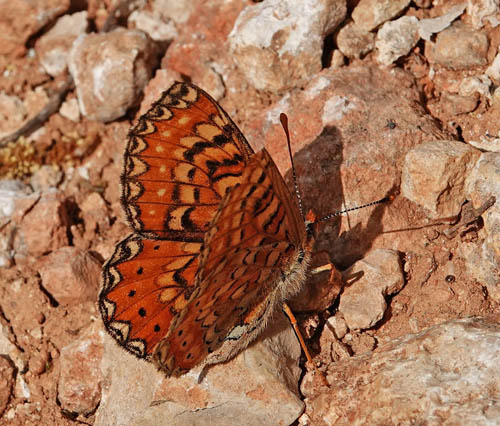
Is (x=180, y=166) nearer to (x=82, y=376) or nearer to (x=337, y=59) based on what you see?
(x=82, y=376)

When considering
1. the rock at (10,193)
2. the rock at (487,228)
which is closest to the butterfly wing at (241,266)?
the rock at (487,228)

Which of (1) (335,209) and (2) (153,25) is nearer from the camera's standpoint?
(1) (335,209)

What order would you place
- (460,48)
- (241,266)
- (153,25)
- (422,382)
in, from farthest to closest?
(153,25) → (460,48) → (422,382) → (241,266)

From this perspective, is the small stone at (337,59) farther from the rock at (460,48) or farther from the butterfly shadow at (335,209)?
the butterfly shadow at (335,209)

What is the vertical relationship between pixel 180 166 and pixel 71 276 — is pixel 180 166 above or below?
above

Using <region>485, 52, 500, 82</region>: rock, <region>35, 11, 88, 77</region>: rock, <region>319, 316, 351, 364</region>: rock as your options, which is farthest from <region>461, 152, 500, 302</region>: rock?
<region>35, 11, 88, 77</region>: rock

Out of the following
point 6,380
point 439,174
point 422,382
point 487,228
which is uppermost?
point 439,174

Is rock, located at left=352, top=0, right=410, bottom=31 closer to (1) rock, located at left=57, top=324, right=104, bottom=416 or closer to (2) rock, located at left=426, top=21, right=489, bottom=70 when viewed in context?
(2) rock, located at left=426, top=21, right=489, bottom=70

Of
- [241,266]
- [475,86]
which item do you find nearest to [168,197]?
[241,266]
